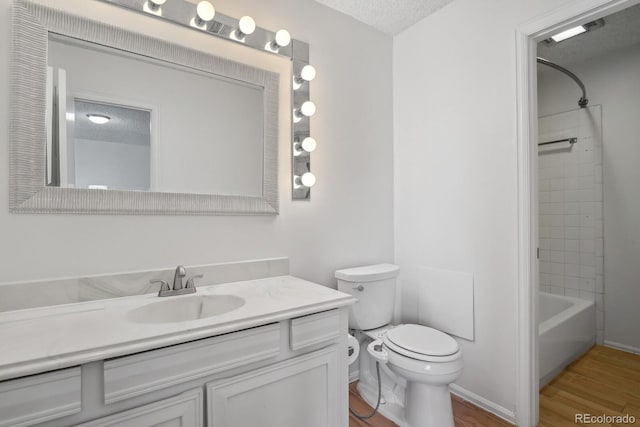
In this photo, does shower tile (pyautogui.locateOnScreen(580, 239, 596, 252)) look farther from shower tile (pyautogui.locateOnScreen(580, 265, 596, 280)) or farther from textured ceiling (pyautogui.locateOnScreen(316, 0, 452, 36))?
textured ceiling (pyautogui.locateOnScreen(316, 0, 452, 36))

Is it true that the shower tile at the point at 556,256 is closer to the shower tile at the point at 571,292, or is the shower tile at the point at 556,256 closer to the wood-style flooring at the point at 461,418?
the shower tile at the point at 571,292

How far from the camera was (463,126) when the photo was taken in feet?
5.98

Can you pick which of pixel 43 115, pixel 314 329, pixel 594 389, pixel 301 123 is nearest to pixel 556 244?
pixel 594 389

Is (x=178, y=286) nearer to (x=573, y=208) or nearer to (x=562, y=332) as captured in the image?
(x=562, y=332)

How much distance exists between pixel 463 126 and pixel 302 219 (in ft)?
3.68

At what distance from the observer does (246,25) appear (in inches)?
57.4

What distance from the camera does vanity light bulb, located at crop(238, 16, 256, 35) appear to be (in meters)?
1.45

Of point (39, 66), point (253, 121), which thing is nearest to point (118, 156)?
point (39, 66)

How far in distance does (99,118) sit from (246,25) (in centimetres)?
79

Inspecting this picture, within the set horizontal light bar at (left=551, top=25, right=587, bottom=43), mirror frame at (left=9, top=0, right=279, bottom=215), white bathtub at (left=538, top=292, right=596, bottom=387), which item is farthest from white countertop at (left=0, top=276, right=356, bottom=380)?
horizontal light bar at (left=551, top=25, right=587, bottom=43)

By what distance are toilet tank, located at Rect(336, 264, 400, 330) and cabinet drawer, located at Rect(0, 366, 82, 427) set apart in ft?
4.10

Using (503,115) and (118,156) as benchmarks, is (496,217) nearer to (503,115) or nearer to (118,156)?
(503,115)

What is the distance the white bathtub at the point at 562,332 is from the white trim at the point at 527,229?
485 millimetres

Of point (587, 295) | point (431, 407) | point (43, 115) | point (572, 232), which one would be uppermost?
point (43, 115)
